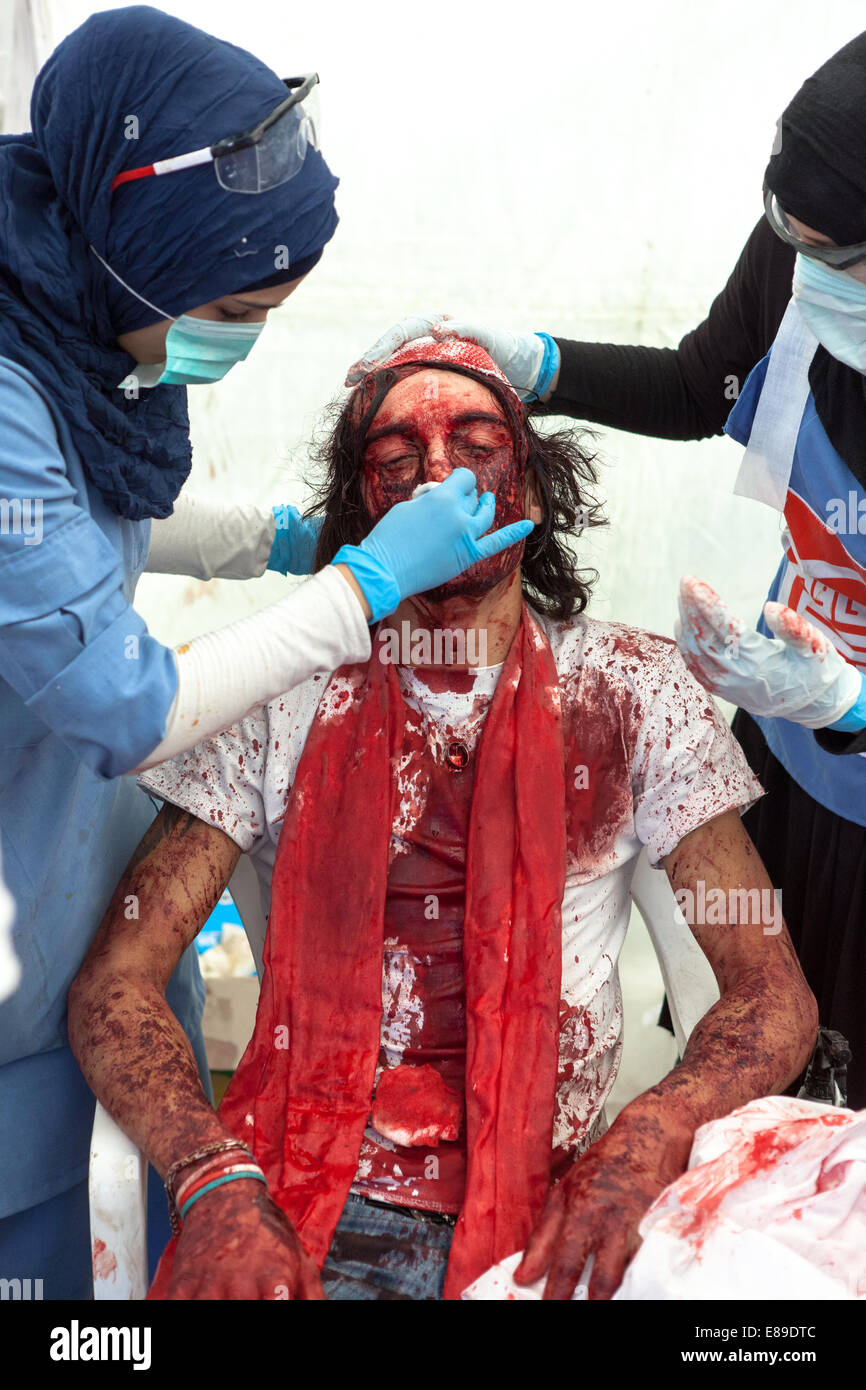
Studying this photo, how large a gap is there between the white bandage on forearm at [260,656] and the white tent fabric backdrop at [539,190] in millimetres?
1479

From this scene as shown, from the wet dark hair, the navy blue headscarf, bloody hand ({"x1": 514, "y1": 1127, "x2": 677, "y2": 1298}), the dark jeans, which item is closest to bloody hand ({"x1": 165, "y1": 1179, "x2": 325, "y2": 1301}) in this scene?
the dark jeans

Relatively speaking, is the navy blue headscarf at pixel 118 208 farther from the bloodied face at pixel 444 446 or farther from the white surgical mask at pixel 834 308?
the white surgical mask at pixel 834 308

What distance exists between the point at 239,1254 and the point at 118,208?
1.27 meters

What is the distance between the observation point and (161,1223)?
78.5 inches

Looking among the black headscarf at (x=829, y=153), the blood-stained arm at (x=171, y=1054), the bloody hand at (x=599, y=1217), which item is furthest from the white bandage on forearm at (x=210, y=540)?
the bloody hand at (x=599, y=1217)

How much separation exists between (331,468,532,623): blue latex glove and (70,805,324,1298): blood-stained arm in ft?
1.71

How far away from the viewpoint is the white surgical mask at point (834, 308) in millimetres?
1648

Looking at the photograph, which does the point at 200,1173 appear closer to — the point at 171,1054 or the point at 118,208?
the point at 171,1054

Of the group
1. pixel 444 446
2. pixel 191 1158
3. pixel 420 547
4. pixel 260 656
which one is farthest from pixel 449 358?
pixel 191 1158

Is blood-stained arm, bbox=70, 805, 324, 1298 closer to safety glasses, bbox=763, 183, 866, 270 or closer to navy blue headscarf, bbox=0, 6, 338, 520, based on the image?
navy blue headscarf, bbox=0, 6, 338, 520

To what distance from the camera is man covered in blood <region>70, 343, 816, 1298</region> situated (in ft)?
5.31

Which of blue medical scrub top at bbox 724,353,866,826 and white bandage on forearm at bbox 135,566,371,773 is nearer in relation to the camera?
white bandage on forearm at bbox 135,566,371,773

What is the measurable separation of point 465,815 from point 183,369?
2.66 ft
